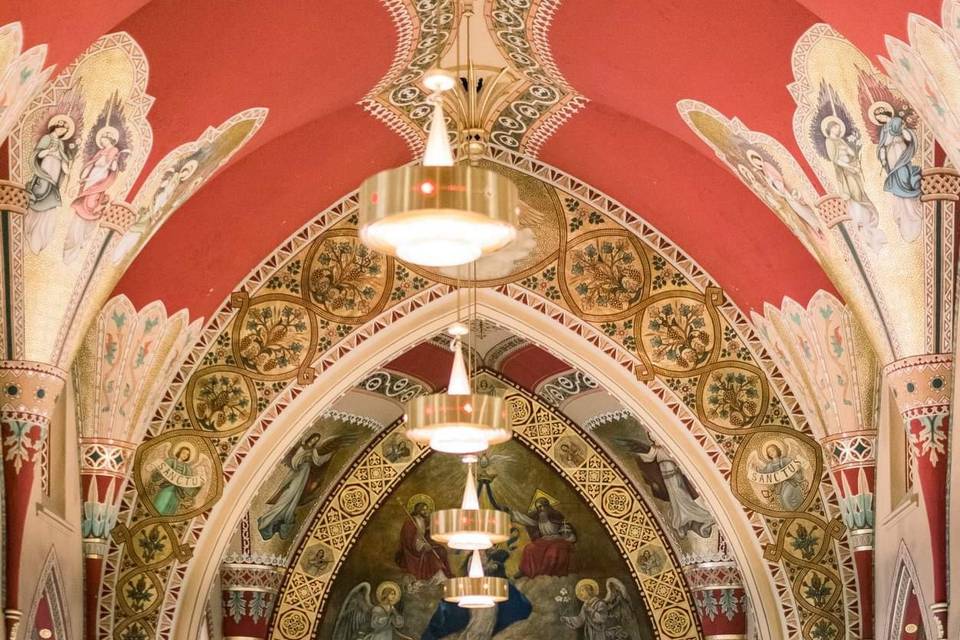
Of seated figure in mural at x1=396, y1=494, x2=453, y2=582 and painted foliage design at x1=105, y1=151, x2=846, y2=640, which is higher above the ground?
painted foliage design at x1=105, y1=151, x2=846, y2=640

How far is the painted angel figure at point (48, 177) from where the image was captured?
12133 mm

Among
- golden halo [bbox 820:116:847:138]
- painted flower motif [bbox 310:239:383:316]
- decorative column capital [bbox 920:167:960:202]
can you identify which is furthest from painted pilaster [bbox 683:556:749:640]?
golden halo [bbox 820:116:847:138]

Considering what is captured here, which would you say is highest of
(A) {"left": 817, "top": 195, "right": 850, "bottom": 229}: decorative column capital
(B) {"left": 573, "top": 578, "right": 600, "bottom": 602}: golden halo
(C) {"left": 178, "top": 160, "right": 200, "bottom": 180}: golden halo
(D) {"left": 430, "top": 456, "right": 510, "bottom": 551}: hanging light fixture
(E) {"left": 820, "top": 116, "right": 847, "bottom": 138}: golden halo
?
(C) {"left": 178, "top": 160, "right": 200, "bottom": 180}: golden halo

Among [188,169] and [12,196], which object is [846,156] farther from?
[12,196]

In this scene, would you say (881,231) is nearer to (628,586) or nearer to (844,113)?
(844,113)

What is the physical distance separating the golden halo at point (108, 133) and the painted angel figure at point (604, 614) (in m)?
12.6

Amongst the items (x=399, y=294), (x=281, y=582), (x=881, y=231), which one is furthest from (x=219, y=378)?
(x=881, y=231)

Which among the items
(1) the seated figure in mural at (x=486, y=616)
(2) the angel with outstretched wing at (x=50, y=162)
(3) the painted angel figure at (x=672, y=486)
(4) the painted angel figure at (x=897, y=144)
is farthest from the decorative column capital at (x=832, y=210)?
(1) the seated figure in mural at (x=486, y=616)

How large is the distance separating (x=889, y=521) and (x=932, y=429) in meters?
2.45

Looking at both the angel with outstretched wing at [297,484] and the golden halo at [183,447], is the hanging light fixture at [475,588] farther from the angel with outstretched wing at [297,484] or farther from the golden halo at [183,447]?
the golden halo at [183,447]

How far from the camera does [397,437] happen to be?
881 inches

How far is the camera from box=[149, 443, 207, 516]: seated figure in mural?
17.0 metres

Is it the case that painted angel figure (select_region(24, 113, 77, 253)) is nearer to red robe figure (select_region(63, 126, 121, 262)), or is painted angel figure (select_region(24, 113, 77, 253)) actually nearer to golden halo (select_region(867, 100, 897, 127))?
red robe figure (select_region(63, 126, 121, 262))

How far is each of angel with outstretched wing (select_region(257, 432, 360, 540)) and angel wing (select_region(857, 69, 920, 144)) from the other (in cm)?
980
